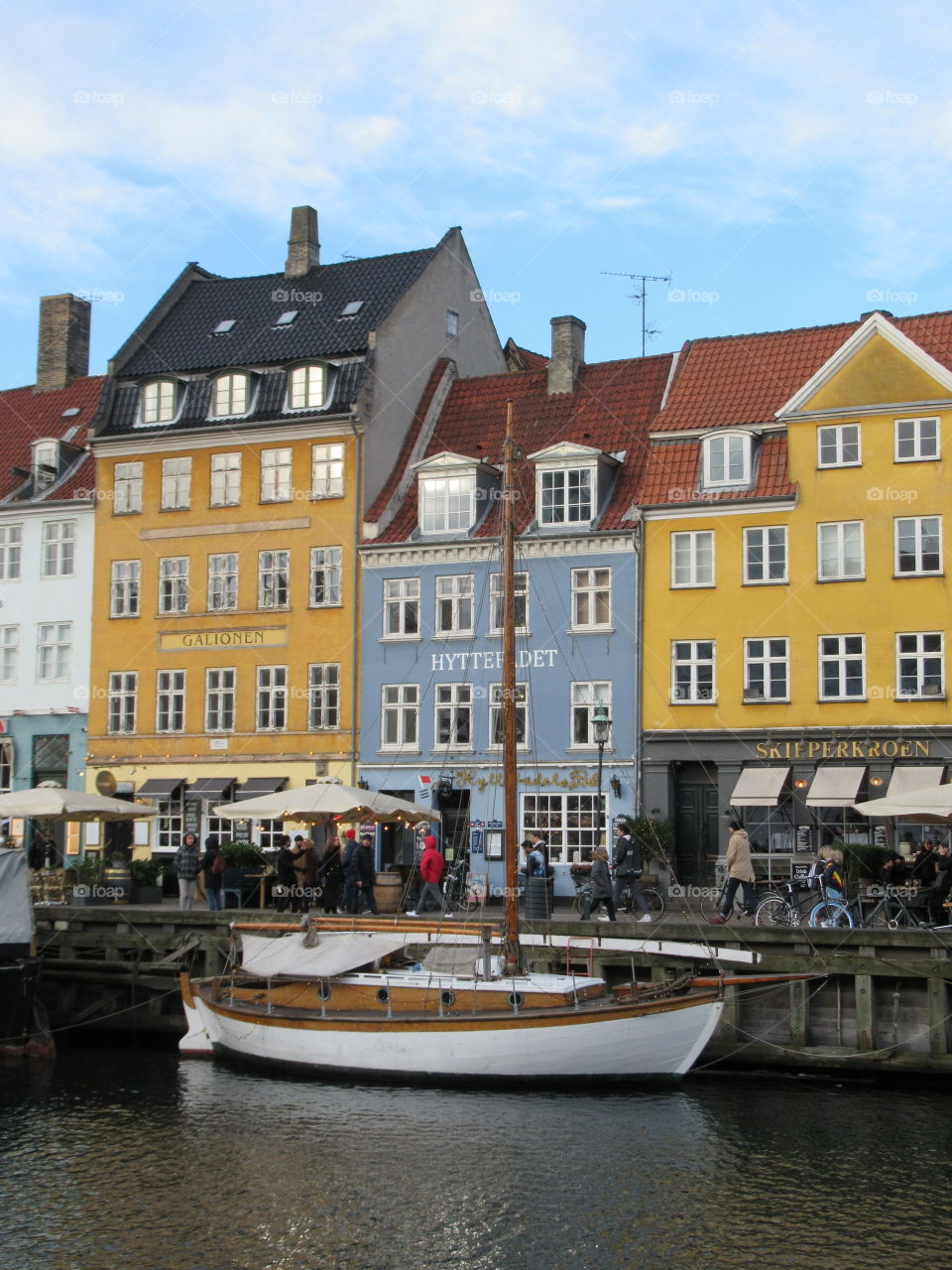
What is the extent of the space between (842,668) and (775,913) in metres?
10.4

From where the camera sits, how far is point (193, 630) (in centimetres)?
4422

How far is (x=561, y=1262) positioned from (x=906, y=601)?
2303 centimetres

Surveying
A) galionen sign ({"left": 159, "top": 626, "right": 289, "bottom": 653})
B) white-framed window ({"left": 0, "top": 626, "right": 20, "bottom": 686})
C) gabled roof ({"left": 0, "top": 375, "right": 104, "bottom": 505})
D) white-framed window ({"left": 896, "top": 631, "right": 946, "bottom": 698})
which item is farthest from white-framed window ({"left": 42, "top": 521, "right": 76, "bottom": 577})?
white-framed window ({"left": 896, "top": 631, "right": 946, "bottom": 698})

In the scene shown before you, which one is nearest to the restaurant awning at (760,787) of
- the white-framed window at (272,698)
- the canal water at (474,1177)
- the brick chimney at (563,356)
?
the canal water at (474,1177)

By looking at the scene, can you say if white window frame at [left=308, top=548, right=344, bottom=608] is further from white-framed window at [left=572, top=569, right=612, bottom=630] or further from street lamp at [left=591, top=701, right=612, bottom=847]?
street lamp at [left=591, top=701, right=612, bottom=847]

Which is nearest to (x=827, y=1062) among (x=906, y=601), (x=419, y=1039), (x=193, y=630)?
(x=419, y=1039)

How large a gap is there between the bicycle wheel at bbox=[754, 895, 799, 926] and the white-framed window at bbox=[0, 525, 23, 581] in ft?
90.4

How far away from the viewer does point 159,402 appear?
45.6 meters

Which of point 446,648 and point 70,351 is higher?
point 70,351

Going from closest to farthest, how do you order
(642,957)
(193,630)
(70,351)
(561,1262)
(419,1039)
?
(561,1262)
(419,1039)
(642,957)
(193,630)
(70,351)

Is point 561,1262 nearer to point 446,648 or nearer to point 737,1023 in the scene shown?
point 737,1023

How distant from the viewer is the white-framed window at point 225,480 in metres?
44.4

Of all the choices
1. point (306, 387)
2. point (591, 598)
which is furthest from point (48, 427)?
point (591, 598)

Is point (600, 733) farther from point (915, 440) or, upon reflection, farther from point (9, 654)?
point (9, 654)
